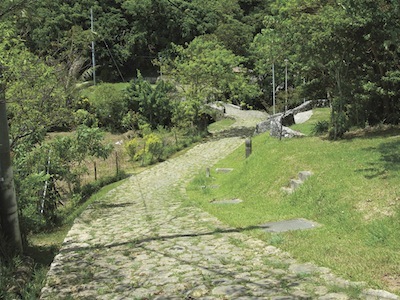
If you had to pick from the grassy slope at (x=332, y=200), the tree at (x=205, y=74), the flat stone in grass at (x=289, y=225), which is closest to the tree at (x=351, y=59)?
the grassy slope at (x=332, y=200)

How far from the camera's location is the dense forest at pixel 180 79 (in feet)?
32.6

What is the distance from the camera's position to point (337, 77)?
13555mm

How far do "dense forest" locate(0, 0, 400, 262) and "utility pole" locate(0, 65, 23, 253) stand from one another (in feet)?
1.78

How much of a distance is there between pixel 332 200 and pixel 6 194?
5.66 meters

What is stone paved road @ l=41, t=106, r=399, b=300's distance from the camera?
4820 mm

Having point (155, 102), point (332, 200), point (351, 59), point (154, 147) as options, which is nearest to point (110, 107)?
point (155, 102)

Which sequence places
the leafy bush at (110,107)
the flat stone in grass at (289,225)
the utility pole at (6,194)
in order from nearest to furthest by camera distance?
the utility pole at (6,194) → the flat stone in grass at (289,225) → the leafy bush at (110,107)

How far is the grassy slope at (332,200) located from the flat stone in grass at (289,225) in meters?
0.20

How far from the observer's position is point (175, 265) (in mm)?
6031

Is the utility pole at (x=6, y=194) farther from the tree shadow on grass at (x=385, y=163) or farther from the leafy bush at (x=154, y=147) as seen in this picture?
the leafy bush at (x=154, y=147)

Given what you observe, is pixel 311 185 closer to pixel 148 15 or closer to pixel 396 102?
Answer: pixel 396 102

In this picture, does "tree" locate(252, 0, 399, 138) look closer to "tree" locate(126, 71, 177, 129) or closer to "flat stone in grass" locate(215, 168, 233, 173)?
"flat stone in grass" locate(215, 168, 233, 173)

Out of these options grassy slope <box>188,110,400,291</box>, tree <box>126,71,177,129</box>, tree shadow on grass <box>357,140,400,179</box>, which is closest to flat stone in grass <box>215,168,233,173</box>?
grassy slope <box>188,110,400,291</box>

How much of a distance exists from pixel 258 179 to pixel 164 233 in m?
4.23
